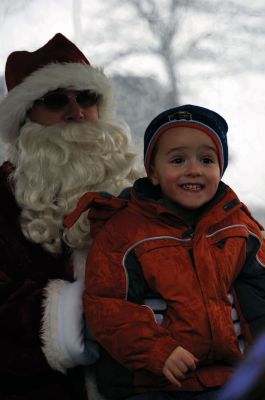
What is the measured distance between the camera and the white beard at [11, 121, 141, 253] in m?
1.43

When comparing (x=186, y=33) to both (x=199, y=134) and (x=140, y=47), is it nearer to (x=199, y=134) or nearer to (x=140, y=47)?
(x=140, y=47)

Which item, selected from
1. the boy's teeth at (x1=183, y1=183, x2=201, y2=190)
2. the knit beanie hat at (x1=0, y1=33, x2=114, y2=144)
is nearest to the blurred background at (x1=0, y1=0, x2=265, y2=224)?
the knit beanie hat at (x1=0, y1=33, x2=114, y2=144)

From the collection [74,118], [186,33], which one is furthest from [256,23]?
[74,118]

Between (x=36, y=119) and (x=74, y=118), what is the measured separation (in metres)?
0.13

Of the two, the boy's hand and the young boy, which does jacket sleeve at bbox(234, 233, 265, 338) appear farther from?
the boy's hand

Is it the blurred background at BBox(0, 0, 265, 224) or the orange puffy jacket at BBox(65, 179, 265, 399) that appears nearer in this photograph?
the orange puffy jacket at BBox(65, 179, 265, 399)

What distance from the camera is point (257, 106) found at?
87.6 inches

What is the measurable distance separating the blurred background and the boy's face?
3.18 feet

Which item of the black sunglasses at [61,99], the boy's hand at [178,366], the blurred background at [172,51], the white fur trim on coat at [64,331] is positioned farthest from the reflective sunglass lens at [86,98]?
the boy's hand at [178,366]

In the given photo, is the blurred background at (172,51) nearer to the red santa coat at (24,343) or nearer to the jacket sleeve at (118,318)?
the red santa coat at (24,343)

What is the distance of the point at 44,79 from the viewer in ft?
5.13

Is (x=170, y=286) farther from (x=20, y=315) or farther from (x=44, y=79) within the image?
(x=44, y=79)

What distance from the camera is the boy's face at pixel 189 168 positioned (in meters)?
1.08

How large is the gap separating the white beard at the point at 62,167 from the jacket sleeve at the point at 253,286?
0.47 metres
